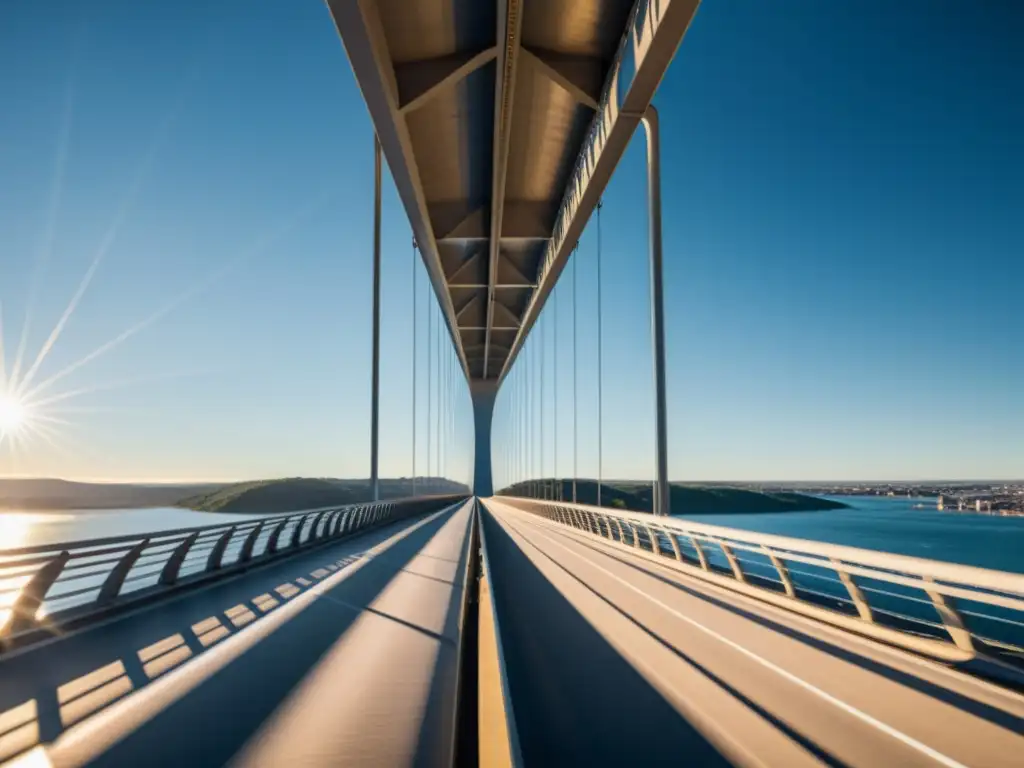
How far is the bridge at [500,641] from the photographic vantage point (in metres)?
4.23

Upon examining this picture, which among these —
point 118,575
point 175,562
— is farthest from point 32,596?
point 175,562

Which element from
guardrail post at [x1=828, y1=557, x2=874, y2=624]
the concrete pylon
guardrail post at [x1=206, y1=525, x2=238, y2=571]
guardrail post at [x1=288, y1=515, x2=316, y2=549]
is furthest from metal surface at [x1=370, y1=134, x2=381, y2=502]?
the concrete pylon

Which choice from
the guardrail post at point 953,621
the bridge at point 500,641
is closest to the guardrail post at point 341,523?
the bridge at point 500,641

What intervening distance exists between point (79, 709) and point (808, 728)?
489 centimetres

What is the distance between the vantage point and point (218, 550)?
39.9 ft

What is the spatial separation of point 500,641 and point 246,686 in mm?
2747

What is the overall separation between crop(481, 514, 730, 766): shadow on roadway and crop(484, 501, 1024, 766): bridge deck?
13 millimetres

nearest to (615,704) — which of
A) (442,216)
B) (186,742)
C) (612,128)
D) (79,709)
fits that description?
(186,742)

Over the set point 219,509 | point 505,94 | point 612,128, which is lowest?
point 219,509

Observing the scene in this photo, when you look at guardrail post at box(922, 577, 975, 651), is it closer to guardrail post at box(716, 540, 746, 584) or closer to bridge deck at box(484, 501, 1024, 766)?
bridge deck at box(484, 501, 1024, 766)

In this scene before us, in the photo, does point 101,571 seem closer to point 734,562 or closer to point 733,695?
point 733,695

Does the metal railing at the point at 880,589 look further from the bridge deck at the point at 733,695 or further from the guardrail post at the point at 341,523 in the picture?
the guardrail post at the point at 341,523

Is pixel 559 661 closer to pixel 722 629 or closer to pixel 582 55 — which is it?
pixel 722 629

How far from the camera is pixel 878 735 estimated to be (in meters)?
4.25
